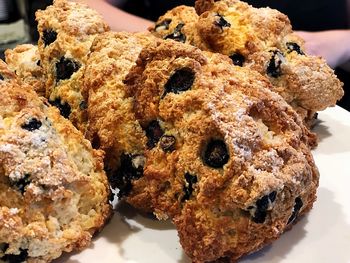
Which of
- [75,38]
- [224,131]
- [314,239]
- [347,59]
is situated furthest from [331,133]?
[347,59]

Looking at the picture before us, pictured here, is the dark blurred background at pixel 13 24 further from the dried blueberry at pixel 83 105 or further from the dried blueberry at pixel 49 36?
the dried blueberry at pixel 83 105

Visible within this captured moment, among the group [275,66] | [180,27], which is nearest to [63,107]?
[180,27]

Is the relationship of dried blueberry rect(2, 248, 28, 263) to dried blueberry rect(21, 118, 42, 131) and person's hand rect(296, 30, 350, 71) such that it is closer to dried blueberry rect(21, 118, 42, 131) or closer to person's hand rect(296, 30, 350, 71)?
dried blueberry rect(21, 118, 42, 131)

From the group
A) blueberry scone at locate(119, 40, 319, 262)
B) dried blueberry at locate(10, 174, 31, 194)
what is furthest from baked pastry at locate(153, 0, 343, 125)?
dried blueberry at locate(10, 174, 31, 194)

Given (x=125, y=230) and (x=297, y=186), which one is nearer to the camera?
(x=297, y=186)

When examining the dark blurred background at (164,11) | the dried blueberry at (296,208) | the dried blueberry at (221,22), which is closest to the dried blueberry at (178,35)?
the dried blueberry at (221,22)

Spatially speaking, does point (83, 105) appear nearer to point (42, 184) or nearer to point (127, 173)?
point (127, 173)

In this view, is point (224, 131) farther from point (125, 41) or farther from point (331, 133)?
point (331, 133)
